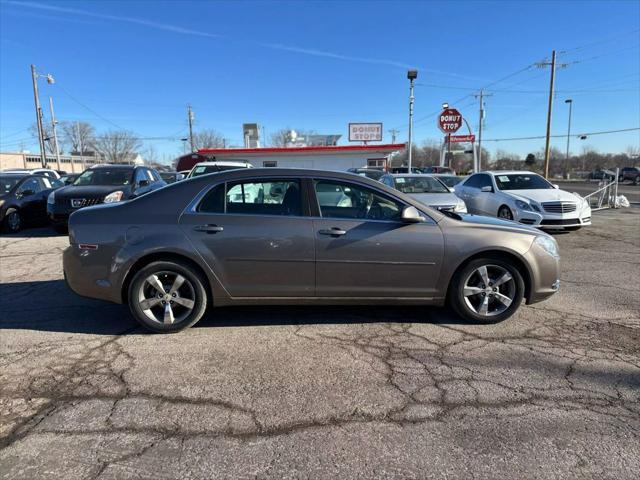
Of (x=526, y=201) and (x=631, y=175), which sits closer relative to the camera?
(x=526, y=201)

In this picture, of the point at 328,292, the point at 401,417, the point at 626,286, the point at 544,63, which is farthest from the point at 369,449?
the point at 544,63

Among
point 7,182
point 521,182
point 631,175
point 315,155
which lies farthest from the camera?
point 631,175

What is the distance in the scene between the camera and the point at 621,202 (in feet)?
57.0

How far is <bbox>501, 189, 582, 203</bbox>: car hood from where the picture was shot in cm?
1012

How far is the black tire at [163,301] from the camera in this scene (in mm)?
4156

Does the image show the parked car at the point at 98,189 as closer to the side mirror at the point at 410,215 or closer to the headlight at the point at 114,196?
the headlight at the point at 114,196

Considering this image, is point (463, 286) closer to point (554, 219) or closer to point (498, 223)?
point (498, 223)

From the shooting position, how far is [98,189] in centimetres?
1019

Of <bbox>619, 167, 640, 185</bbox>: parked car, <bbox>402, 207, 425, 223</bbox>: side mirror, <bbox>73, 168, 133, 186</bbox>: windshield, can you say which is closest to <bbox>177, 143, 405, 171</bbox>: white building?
<bbox>73, 168, 133, 186</bbox>: windshield

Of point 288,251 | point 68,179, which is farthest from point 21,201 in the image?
point 288,251

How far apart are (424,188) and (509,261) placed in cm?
701

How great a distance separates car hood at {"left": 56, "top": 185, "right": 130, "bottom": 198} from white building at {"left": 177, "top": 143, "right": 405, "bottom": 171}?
1960cm

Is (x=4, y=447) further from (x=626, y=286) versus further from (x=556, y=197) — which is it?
(x=556, y=197)

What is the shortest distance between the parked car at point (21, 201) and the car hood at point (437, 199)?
33.3ft
